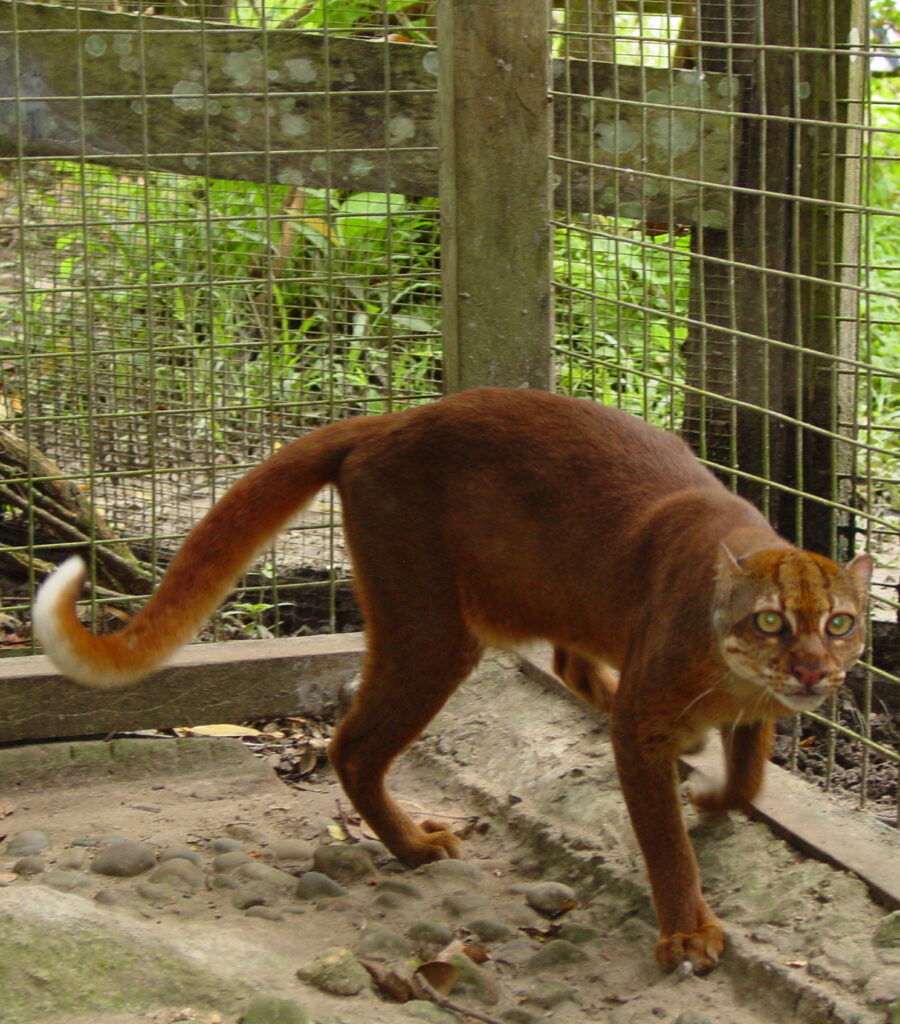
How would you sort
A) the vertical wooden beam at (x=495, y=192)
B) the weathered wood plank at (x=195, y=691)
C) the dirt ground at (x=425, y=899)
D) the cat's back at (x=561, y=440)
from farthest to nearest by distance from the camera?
the vertical wooden beam at (x=495, y=192), the weathered wood plank at (x=195, y=691), the cat's back at (x=561, y=440), the dirt ground at (x=425, y=899)

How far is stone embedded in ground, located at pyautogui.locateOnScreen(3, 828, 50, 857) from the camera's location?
322 cm

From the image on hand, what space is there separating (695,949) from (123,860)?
1.23 metres

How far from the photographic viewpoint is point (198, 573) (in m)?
3.14

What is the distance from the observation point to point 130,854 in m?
3.14

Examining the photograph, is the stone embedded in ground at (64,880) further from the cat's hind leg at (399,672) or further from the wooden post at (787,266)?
the wooden post at (787,266)

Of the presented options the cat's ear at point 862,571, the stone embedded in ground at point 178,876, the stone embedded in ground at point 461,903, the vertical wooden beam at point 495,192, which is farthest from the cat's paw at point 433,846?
the vertical wooden beam at point 495,192

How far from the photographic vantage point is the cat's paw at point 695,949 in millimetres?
2688

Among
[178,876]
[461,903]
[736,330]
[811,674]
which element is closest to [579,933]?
[461,903]

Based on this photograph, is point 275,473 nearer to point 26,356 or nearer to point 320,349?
point 26,356

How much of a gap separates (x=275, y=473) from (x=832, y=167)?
178 cm

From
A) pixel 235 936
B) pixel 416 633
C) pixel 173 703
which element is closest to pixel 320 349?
pixel 173 703

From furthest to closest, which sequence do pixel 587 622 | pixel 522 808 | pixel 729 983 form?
pixel 522 808 → pixel 587 622 → pixel 729 983

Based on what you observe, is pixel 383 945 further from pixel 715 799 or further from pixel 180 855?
pixel 715 799

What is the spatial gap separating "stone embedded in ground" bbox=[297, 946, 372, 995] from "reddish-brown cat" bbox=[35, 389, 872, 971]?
1.98 feet
